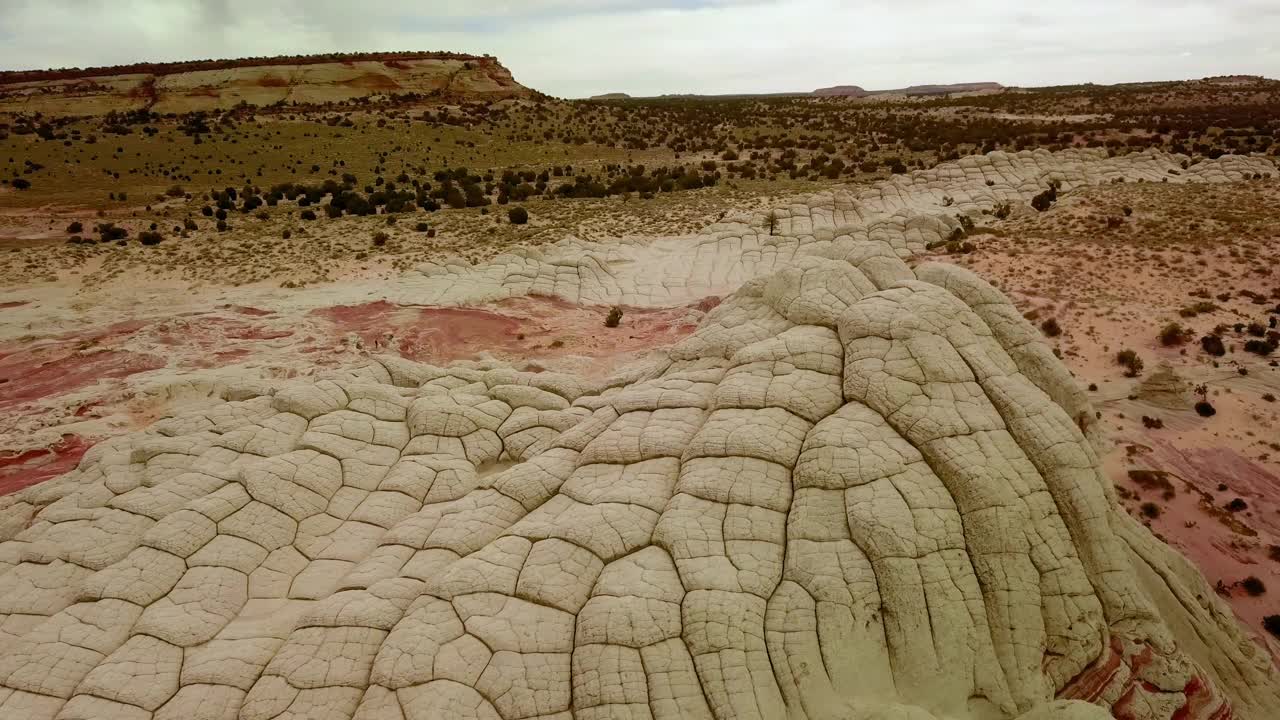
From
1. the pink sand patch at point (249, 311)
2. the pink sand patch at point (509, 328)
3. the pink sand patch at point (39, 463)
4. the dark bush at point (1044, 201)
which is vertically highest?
the dark bush at point (1044, 201)

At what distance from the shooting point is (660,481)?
26.8 ft

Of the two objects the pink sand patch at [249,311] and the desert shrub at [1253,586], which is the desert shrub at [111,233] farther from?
the desert shrub at [1253,586]

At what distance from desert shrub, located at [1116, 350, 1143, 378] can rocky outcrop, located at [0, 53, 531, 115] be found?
220 feet

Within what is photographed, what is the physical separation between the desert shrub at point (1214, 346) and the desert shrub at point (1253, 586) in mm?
7982

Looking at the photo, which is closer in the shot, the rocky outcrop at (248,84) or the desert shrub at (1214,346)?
the desert shrub at (1214,346)

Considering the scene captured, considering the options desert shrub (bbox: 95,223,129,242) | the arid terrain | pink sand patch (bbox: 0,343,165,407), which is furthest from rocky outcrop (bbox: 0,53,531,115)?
pink sand patch (bbox: 0,343,165,407)

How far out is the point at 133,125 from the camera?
175 ft

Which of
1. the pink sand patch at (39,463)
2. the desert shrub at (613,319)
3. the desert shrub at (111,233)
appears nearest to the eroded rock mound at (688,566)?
the pink sand patch at (39,463)

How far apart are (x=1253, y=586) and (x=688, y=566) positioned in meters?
9.93

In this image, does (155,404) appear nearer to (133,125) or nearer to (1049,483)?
(1049,483)

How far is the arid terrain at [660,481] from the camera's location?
6.54 meters

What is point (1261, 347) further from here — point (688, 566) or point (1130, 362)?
point (688, 566)

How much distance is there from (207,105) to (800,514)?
73686mm

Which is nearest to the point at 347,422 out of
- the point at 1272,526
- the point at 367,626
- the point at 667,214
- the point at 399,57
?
the point at 367,626
